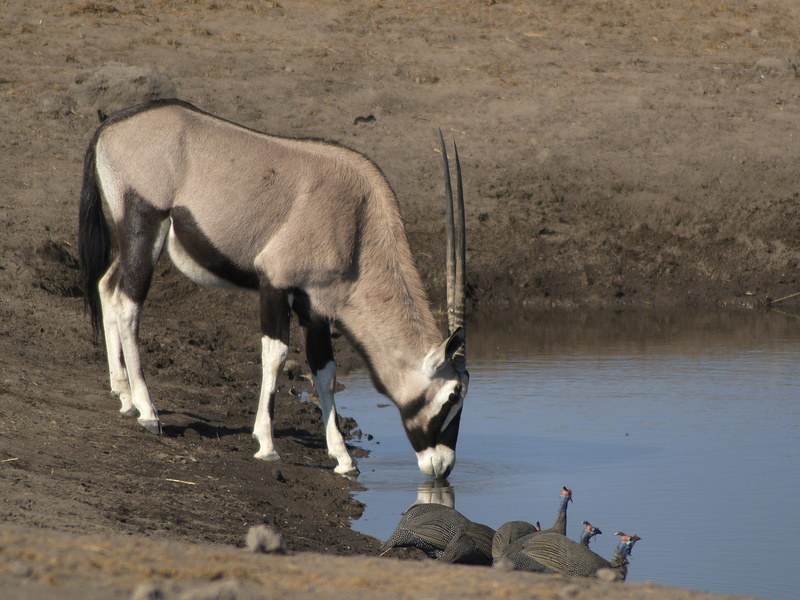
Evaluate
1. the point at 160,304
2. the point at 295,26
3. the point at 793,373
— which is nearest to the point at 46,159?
the point at 160,304

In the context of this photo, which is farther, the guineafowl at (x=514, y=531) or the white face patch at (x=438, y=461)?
the white face patch at (x=438, y=461)

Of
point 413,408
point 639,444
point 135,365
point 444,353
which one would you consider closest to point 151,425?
point 135,365

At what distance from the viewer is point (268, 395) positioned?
6.31 meters

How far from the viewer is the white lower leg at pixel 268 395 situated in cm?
625

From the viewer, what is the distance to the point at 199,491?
213 inches

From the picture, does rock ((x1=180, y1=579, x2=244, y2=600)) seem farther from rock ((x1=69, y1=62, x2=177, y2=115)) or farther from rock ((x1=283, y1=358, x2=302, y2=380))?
rock ((x1=69, y1=62, x2=177, y2=115))

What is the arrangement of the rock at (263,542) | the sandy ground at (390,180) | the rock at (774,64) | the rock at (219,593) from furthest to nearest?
the rock at (774,64), the sandy ground at (390,180), the rock at (263,542), the rock at (219,593)

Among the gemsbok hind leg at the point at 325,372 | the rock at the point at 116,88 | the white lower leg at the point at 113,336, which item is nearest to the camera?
the gemsbok hind leg at the point at 325,372

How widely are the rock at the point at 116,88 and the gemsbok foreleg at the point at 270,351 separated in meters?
8.84

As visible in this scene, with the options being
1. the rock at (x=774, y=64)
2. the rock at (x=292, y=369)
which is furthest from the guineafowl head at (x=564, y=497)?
the rock at (x=774, y=64)

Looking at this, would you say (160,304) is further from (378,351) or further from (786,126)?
(786,126)

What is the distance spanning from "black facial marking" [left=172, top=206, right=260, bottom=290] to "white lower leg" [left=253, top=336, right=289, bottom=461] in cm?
42

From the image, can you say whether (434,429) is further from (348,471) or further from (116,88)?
(116,88)

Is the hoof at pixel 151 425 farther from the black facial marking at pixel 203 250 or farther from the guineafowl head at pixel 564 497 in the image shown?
the guineafowl head at pixel 564 497
